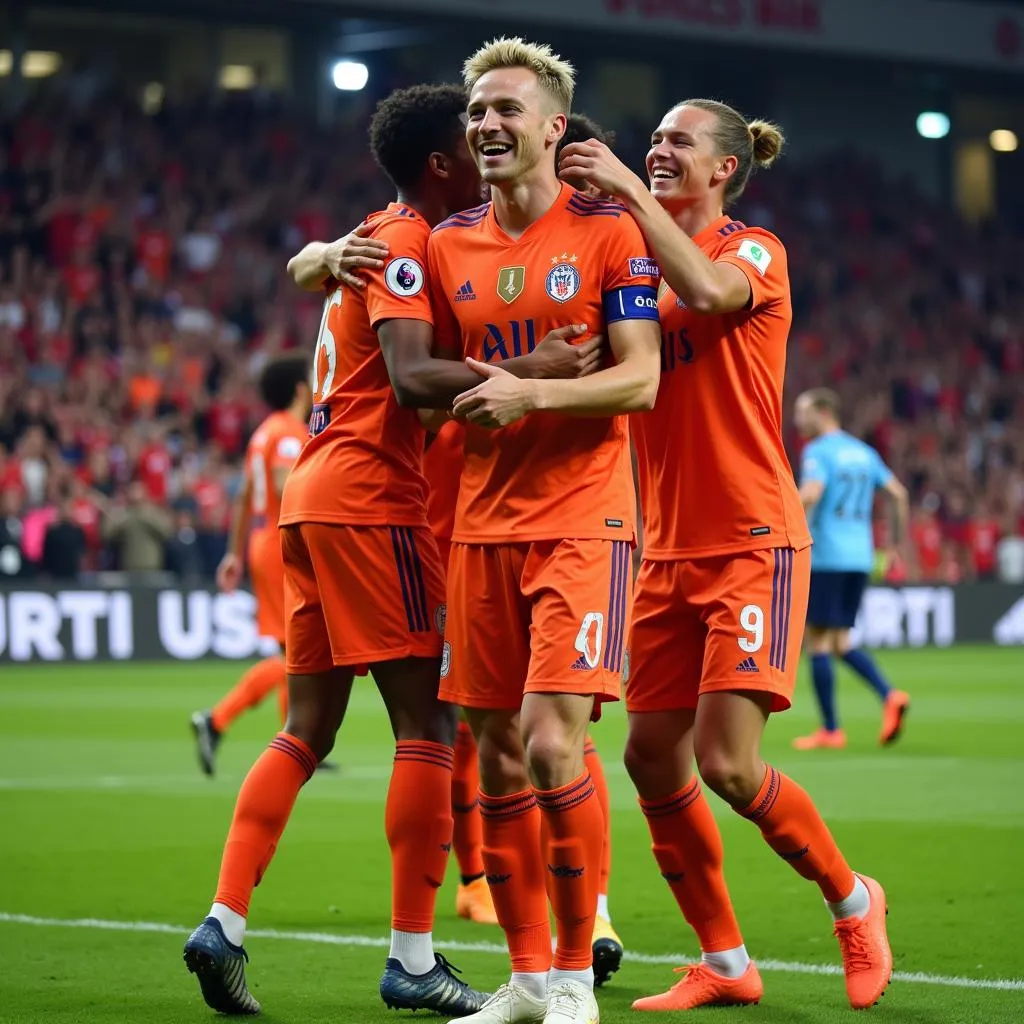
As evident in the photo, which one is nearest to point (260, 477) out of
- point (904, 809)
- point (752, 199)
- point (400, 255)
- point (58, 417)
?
point (904, 809)

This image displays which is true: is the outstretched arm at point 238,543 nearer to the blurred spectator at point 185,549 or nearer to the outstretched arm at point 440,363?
the outstretched arm at point 440,363

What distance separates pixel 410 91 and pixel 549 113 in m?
0.68

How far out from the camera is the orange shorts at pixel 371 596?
17.1ft

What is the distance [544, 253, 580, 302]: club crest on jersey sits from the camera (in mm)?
4895

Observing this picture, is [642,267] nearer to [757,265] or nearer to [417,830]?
[757,265]

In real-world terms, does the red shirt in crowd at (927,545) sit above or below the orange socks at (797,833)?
below

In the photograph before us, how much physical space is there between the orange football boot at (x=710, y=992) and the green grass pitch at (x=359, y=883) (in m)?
0.06

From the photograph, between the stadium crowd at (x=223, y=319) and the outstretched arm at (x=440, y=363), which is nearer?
the outstretched arm at (x=440, y=363)

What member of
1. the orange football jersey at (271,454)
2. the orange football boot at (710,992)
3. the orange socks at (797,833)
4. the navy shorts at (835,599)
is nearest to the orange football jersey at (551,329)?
the orange socks at (797,833)

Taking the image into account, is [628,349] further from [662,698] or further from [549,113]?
[662,698]

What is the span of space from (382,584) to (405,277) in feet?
2.79

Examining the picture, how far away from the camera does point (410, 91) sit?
5.52m

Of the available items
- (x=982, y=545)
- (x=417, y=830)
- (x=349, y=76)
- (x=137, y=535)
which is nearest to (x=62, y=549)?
(x=137, y=535)

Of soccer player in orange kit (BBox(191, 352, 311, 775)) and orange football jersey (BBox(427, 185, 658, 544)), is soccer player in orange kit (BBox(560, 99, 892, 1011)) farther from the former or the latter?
soccer player in orange kit (BBox(191, 352, 311, 775))
